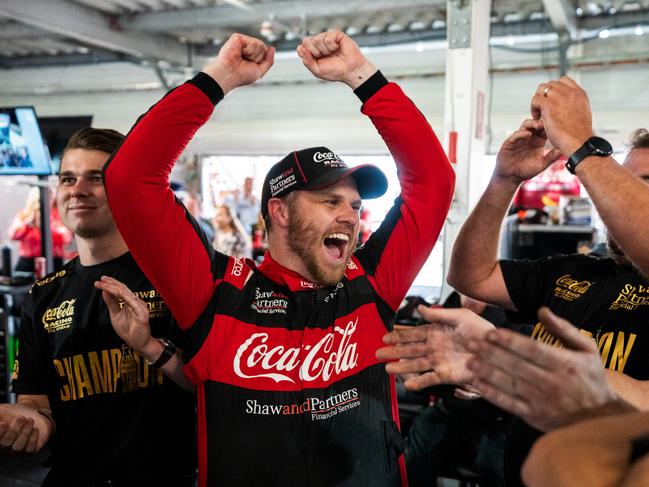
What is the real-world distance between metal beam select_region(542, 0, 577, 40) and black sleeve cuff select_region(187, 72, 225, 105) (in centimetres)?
531

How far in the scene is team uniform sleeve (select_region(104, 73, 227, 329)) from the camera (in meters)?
1.41

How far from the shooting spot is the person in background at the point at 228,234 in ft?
22.4

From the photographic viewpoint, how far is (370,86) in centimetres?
164

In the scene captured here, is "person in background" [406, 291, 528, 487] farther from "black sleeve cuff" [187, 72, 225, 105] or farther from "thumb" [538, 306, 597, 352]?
"thumb" [538, 306, 597, 352]

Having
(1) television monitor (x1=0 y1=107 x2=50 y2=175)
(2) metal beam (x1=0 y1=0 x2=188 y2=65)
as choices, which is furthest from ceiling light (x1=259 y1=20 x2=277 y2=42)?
(1) television monitor (x1=0 y1=107 x2=50 y2=175)

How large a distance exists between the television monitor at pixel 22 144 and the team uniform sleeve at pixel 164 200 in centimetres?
285

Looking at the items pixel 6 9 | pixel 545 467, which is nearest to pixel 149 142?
pixel 545 467

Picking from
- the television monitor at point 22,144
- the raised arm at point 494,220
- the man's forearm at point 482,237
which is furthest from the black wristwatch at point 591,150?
the television monitor at point 22,144

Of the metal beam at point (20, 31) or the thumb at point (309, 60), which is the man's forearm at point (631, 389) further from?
the metal beam at point (20, 31)

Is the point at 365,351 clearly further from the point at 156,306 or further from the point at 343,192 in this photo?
the point at 156,306

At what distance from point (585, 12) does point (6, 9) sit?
642 cm

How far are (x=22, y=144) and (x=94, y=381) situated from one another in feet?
9.33

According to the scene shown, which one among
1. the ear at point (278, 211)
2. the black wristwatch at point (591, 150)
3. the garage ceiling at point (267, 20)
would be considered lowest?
the ear at point (278, 211)

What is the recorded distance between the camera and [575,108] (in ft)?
4.59
